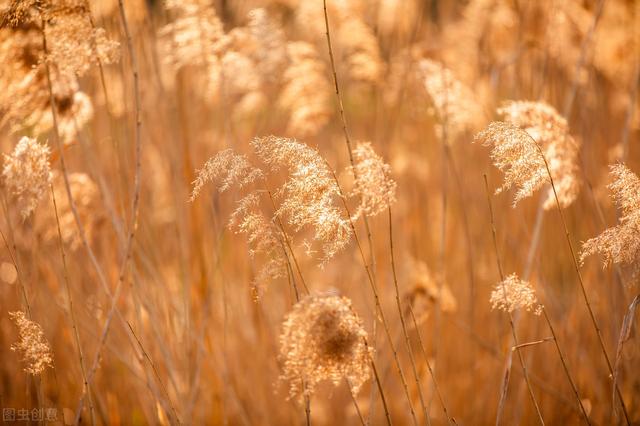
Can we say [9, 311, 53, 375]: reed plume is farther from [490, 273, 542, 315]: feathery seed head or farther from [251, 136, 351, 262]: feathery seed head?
[490, 273, 542, 315]: feathery seed head

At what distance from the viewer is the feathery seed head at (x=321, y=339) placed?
2.92 feet

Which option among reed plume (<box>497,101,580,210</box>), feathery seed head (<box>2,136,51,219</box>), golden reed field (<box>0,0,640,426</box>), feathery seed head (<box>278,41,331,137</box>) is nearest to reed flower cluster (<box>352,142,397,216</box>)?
golden reed field (<box>0,0,640,426</box>)

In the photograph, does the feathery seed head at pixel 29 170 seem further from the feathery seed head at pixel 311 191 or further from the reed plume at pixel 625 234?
the reed plume at pixel 625 234

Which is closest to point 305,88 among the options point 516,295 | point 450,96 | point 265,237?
point 450,96

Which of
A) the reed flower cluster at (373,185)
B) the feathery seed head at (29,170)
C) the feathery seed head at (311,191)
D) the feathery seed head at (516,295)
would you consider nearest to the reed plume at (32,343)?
the feathery seed head at (29,170)

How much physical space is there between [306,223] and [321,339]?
9.7 inches

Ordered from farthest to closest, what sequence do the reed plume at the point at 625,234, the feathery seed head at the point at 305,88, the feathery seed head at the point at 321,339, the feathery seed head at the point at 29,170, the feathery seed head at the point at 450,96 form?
the feathery seed head at the point at 305,88 < the feathery seed head at the point at 450,96 < the feathery seed head at the point at 29,170 < the reed plume at the point at 625,234 < the feathery seed head at the point at 321,339

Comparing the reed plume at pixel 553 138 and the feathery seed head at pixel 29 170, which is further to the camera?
the reed plume at pixel 553 138

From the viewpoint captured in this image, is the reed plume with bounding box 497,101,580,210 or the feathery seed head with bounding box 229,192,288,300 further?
the reed plume with bounding box 497,101,580,210

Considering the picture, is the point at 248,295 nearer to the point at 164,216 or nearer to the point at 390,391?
A: the point at 164,216

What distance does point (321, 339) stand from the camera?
889 millimetres

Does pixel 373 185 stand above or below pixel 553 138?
below

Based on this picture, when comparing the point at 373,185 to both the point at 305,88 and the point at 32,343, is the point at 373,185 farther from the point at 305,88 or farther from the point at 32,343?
the point at 305,88

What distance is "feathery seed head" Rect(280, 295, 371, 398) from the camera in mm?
890
